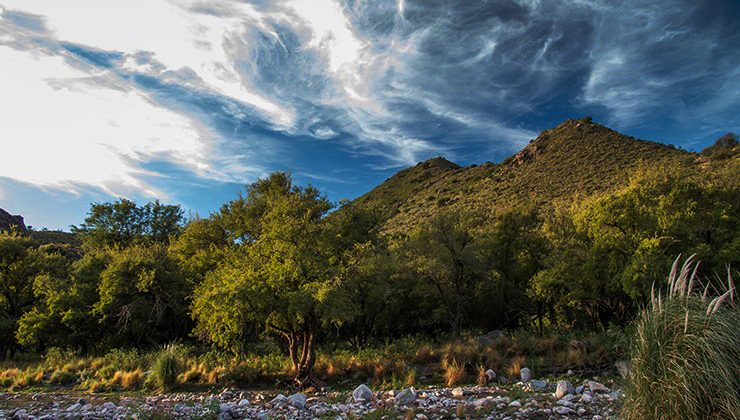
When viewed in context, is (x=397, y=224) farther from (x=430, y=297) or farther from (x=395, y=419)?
(x=395, y=419)

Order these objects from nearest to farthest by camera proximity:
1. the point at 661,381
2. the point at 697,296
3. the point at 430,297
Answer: the point at 661,381, the point at 697,296, the point at 430,297

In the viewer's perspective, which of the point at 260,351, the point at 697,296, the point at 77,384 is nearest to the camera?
the point at 697,296

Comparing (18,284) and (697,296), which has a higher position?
(18,284)

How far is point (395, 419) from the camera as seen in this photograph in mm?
10039

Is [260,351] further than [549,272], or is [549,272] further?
[260,351]

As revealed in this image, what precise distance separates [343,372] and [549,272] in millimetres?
13392

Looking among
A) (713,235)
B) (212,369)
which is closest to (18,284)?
(212,369)

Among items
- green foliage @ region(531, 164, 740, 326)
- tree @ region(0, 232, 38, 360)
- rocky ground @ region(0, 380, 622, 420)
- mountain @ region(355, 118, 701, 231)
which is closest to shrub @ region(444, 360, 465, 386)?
rocky ground @ region(0, 380, 622, 420)

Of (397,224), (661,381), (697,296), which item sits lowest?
(661,381)

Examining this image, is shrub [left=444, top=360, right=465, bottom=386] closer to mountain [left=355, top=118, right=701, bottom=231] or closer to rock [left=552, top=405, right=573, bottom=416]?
rock [left=552, top=405, right=573, bottom=416]

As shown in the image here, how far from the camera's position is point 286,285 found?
16953 millimetres

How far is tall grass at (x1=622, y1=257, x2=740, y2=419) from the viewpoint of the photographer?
539 centimetres

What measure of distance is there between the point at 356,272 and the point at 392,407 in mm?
7689

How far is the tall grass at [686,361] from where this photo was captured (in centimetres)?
539
